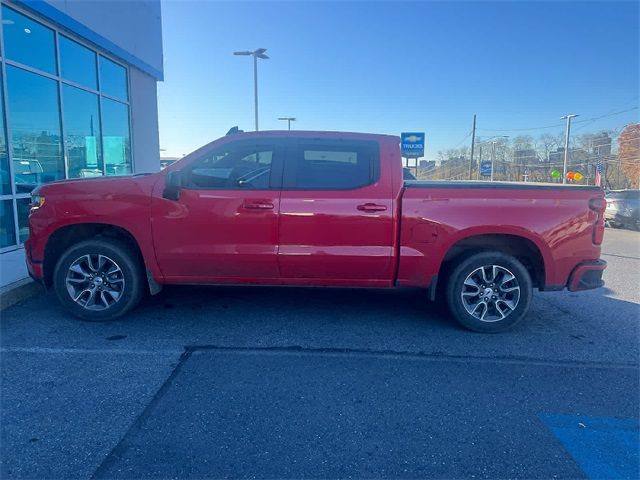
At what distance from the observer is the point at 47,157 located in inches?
333

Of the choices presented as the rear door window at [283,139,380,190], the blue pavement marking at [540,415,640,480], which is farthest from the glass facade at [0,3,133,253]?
the blue pavement marking at [540,415,640,480]

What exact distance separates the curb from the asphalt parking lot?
0.16m

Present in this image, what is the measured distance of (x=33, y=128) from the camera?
8.03m

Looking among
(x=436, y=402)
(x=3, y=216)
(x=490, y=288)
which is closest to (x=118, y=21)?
(x=3, y=216)

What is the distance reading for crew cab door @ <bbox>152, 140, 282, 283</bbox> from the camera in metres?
4.20

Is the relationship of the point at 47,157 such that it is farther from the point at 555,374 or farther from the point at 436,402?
the point at 555,374

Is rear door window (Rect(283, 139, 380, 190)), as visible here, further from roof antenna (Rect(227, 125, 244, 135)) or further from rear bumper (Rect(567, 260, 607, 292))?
rear bumper (Rect(567, 260, 607, 292))

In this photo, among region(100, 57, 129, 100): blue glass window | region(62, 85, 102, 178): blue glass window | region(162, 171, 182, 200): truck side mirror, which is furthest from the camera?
region(100, 57, 129, 100): blue glass window

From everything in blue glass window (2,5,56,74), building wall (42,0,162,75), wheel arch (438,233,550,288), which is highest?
building wall (42,0,162,75)

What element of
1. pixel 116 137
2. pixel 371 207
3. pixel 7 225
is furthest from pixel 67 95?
pixel 371 207

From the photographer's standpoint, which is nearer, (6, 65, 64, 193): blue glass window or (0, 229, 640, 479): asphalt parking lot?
(0, 229, 640, 479): asphalt parking lot

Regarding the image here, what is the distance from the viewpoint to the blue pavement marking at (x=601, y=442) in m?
2.34

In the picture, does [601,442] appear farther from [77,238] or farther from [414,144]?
[414,144]

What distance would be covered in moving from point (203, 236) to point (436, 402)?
2635 millimetres
